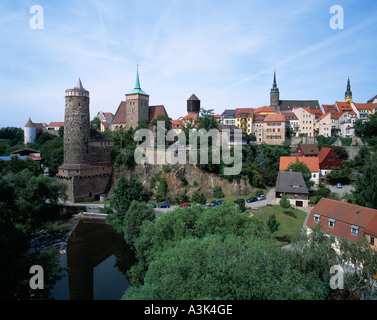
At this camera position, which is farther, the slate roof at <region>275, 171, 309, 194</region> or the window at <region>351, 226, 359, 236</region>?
the slate roof at <region>275, 171, 309, 194</region>

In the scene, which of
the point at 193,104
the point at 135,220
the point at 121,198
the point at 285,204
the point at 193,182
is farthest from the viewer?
the point at 193,104

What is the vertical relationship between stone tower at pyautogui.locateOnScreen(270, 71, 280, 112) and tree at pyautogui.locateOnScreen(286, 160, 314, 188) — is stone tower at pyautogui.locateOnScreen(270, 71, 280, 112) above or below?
above

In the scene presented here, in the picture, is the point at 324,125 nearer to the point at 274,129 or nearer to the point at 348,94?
the point at 274,129

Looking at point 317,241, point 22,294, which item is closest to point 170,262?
point 22,294

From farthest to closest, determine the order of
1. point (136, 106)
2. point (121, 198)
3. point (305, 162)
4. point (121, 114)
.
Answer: point (121, 114)
point (136, 106)
point (305, 162)
point (121, 198)

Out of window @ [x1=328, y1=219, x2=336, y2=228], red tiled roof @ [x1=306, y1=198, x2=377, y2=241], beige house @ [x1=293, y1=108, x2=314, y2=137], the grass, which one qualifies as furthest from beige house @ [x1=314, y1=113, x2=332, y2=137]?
window @ [x1=328, y1=219, x2=336, y2=228]

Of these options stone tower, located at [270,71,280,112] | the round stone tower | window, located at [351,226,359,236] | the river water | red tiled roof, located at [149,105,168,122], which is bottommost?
the river water

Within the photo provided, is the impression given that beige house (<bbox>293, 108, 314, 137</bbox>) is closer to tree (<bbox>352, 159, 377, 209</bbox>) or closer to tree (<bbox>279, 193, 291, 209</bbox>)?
tree (<bbox>352, 159, 377, 209</bbox>)

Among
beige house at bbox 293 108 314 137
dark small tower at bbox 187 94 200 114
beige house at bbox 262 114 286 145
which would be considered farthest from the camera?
dark small tower at bbox 187 94 200 114

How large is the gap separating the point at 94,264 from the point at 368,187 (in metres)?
26.4

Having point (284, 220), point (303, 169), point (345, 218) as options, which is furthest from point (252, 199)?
point (345, 218)

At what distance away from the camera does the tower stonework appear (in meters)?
38.0

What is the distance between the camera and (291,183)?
33156 mm

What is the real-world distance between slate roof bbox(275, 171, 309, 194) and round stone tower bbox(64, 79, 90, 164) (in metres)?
27.4
